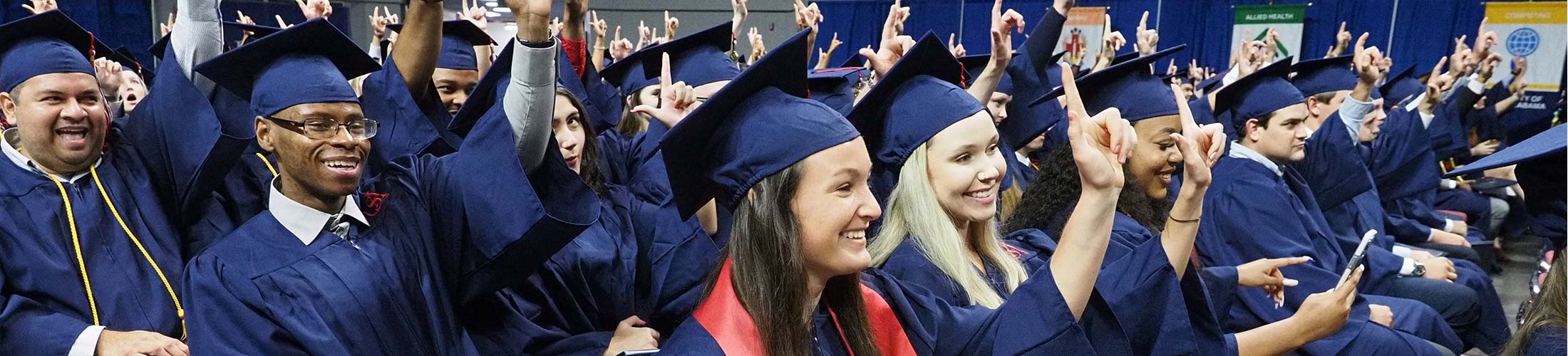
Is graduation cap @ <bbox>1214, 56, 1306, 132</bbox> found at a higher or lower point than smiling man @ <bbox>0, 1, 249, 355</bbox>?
lower

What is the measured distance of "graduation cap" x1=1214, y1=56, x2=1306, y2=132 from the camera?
4.31m

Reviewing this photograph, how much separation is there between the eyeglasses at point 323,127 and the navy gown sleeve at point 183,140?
1.61 feet

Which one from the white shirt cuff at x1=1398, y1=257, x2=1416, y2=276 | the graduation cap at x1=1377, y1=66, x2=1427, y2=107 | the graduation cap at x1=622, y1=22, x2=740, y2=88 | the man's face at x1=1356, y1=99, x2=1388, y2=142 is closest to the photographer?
the graduation cap at x1=622, y1=22, x2=740, y2=88

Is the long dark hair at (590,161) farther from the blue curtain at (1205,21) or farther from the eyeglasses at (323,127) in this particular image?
the blue curtain at (1205,21)

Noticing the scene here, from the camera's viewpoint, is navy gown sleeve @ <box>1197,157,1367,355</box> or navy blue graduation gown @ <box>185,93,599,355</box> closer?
navy blue graduation gown @ <box>185,93,599,355</box>

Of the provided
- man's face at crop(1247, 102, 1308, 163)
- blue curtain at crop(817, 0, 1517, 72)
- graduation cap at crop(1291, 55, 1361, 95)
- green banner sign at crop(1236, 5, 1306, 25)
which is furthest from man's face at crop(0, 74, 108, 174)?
green banner sign at crop(1236, 5, 1306, 25)

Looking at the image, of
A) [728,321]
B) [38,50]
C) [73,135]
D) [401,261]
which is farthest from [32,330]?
[728,321]

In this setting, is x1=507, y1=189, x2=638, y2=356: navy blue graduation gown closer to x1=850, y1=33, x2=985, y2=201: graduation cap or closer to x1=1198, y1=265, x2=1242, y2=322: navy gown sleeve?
x1=850, y1=33, x2=985, y2=201: graduation cap

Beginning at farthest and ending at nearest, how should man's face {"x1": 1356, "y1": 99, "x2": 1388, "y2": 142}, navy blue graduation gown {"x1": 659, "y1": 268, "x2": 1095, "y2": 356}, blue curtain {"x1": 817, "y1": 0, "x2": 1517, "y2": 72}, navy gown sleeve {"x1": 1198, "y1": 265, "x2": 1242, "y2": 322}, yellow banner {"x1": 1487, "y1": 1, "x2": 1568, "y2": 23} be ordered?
blue curtain {"x1": 817, "y1": 0, "x2": 1517, "y2": 72} → yellow banner {"x1": 1487, "y1": 1, "x2": 1568, "y2": 23} → man's face {"x1": 1356, "y1": 99, "x2": 1388, "y2": 142} → navy gown sleeve {"x1": 1198, "y1": 265, "x2": 1242, "y2": 322} → navy blue graduation gown {"x1": 659, "y1": 268, "x2": 1095, "y2": 356}

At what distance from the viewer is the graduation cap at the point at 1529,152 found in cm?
176

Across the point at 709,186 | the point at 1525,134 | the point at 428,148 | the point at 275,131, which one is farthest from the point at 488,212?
the point at 1525,134

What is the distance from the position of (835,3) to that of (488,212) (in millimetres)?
16797

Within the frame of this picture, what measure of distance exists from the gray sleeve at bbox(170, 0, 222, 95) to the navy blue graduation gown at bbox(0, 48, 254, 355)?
0.04 m

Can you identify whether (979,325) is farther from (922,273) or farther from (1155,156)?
(1155,156)
